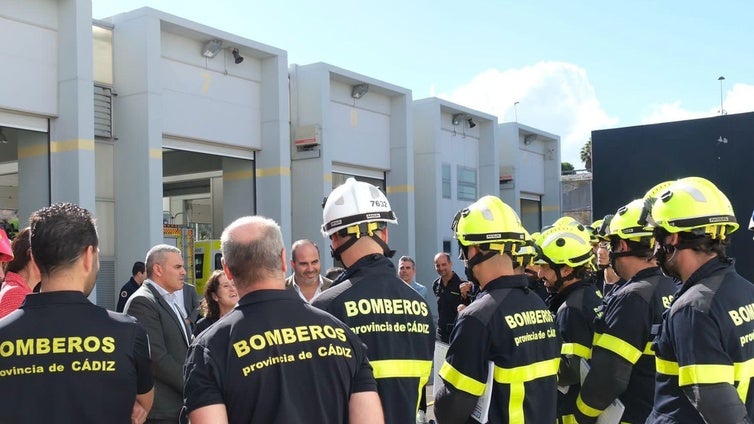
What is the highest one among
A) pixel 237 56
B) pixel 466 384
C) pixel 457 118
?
pixel 237 56

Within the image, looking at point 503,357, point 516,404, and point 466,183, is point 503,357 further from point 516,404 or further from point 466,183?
point 466,183

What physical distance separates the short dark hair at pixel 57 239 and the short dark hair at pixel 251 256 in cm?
70

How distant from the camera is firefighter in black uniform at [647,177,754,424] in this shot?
2.95 meters

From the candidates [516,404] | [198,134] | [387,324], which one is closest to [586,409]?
[516,404]

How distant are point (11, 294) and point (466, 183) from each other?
852 inches

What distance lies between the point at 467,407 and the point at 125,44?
41.9 ft

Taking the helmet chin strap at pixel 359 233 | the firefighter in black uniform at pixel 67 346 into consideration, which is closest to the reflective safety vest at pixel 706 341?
the helmet chin strap at pixel 359 233

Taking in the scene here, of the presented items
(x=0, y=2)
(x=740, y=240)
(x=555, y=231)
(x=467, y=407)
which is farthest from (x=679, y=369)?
(x=0, y=2)

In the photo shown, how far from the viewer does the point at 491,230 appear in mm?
3641

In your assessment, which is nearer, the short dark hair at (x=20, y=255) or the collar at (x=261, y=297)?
the collar at (x=261, y=297)

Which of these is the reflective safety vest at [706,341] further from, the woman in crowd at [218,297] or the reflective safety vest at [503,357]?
the woman in crowd at [218,297]

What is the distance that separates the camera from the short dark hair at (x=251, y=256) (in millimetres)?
2484

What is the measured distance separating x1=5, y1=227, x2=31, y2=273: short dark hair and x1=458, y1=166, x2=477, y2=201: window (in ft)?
67.9

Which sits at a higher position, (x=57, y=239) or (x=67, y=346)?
(x=57, y=239)
